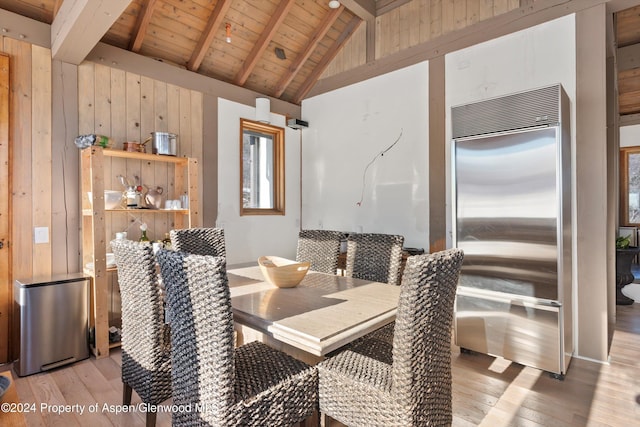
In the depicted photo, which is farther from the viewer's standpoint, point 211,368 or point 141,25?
point 141,25

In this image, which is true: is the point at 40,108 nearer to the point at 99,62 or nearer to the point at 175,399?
the point at 99,62

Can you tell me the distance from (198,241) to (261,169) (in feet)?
8.06

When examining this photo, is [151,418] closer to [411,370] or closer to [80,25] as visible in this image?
[411,370]

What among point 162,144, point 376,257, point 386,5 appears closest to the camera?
point 376,257

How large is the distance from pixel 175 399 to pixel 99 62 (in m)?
3.13

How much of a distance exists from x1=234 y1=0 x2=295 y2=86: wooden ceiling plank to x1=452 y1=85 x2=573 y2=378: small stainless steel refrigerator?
220 centimetres

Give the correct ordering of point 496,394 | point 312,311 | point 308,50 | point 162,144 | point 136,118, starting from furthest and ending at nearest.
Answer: point 308,50 → point 136,118 → point 162,144 → point 496,394 → point 312,311

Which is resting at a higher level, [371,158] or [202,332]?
[371,158]

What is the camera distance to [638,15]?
12.1 feet

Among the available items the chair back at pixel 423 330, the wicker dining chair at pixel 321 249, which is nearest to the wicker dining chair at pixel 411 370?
the chair back at pixel 423 330

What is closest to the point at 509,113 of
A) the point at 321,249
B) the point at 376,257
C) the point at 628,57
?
the point at 376,257

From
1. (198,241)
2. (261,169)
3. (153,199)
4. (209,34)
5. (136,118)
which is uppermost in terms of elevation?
(209,34)

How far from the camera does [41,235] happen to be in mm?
2875

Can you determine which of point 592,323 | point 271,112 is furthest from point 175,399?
point 271,112
